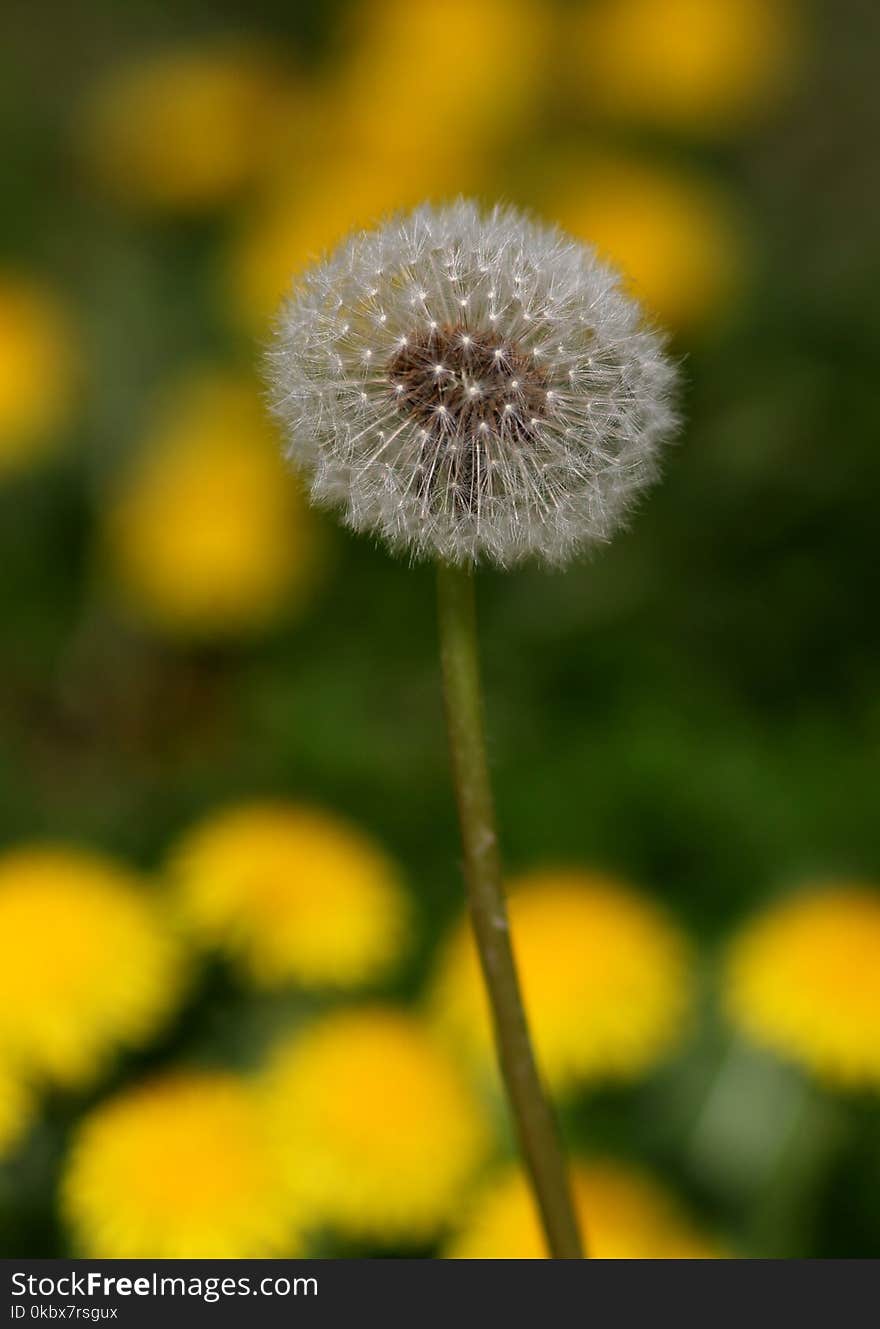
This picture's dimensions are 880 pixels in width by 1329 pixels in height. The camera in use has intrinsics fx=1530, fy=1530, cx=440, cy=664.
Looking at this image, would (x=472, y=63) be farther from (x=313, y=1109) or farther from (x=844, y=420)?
(x=313, y=1109)

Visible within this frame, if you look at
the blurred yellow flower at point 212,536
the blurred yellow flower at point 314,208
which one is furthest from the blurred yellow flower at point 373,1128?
the blurred yellow flower at point 314,208

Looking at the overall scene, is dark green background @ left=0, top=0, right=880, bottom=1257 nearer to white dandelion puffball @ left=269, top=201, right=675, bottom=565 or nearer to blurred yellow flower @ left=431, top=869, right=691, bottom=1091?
blurred yellow flower @ left=431, top=869, right=691, bottom=1091

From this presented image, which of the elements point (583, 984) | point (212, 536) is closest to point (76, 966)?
point (583, 984)

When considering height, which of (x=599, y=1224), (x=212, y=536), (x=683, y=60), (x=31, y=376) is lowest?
(x=599, y=1224)

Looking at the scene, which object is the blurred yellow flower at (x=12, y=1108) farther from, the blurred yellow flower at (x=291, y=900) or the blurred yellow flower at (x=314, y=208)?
the blurred yellow flower at (x=314, y=208)

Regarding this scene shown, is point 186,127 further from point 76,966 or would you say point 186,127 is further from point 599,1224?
point 599,1224
